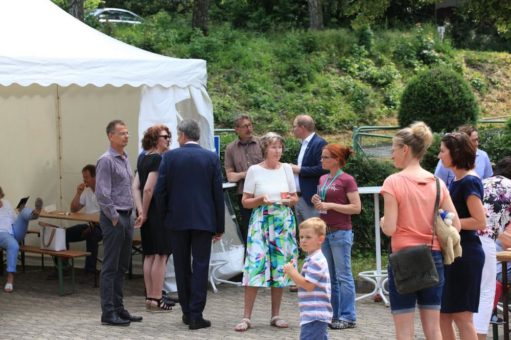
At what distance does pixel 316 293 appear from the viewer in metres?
6.29

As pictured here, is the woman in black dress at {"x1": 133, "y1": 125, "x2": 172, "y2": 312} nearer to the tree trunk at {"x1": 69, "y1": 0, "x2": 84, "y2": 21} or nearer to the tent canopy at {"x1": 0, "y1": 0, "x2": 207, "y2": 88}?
the tent canopy at {"x1": 0, "y1": 0, "x2": 207, "y2": 88}

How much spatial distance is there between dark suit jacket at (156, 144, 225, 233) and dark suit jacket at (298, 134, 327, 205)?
1.15m

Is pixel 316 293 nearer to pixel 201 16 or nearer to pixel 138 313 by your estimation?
pixel 138 313

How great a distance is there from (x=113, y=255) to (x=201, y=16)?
20.9 metres

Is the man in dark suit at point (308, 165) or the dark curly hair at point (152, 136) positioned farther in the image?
the man in dark suit at point (308, 165)

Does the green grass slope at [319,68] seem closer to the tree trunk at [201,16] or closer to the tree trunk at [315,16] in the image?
the tree trunk at [201,16]

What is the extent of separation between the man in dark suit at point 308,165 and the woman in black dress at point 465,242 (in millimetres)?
2894

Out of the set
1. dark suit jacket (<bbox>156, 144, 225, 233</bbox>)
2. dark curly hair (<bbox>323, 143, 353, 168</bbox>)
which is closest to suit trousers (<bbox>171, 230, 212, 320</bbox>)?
dark suit jacket (<bbox>156, 144, 225, 233</bbox>)

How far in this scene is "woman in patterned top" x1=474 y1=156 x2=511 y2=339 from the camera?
261 inches

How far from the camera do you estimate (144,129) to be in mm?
9617

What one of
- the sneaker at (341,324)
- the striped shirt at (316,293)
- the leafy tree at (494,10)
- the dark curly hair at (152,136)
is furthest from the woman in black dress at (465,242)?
the leafy tree at (494,10)

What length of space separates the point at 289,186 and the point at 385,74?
17.8 metres

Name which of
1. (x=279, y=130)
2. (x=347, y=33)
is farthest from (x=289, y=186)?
(x=347, y=33)

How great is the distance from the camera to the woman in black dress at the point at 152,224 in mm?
8938
